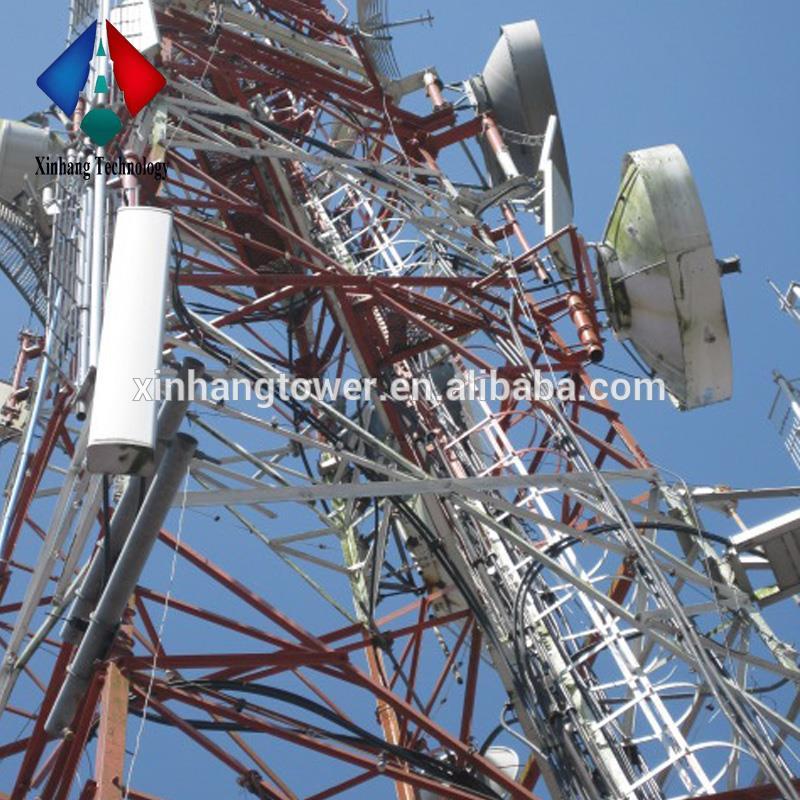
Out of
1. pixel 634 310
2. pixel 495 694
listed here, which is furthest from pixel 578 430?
pixel 495 694

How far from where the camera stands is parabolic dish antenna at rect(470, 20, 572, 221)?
1603 centimetres

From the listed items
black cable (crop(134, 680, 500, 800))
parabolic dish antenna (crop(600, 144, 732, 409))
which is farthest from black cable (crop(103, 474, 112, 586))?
parabolic dish antenna (crop(600, 144, 732, 409))

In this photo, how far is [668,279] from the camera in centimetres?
1165

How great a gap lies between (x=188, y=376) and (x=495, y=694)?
100ft

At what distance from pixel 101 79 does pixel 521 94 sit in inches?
237

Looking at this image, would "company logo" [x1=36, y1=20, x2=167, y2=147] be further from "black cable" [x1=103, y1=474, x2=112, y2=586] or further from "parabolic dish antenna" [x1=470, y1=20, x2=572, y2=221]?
"parabolic dish antenna" [x1=470, y1=20, x2=572, y2=221]

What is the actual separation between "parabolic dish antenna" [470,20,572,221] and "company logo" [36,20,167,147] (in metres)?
5.16

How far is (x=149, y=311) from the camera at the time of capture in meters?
7.06

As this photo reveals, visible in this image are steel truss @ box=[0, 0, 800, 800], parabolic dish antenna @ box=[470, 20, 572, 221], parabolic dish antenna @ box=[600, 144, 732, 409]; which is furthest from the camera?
parabolic dish antenna @ box=[470, 20, 572, 221]

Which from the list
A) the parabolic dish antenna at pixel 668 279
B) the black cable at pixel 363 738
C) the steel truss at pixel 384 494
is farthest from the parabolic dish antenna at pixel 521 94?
the black cable at pixel 363 738

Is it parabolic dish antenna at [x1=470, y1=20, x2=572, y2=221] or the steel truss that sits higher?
parabolic dish antenna at [x1=470, y1=20, x2=572, y2=221]

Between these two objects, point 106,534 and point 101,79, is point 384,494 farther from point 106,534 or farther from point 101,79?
point 101,79

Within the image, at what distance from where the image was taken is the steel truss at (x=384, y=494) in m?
8.87

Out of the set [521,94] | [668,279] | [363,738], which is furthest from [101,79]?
[521,94]
